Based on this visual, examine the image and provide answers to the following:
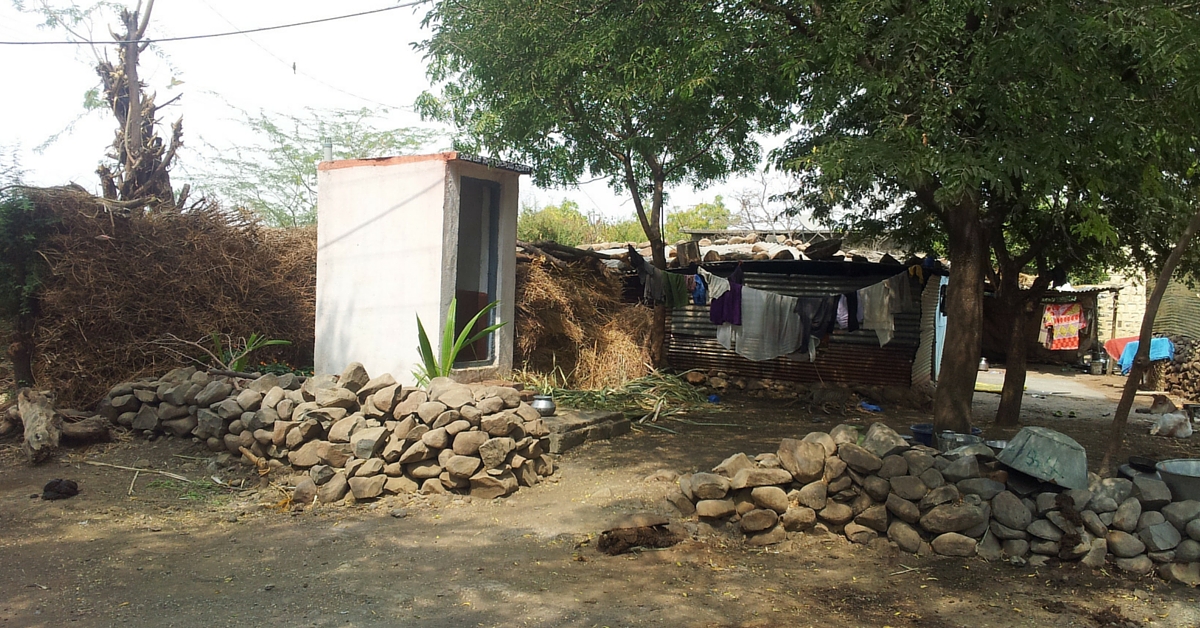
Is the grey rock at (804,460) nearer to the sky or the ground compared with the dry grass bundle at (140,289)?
nearer to the ground

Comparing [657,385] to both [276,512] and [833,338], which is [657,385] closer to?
[833,338]

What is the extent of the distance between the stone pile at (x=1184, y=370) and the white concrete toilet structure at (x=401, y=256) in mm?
13501

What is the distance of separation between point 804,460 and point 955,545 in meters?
1.08

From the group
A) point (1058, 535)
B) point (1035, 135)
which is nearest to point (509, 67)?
point (1035, 135)

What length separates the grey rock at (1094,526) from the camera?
5086 mm

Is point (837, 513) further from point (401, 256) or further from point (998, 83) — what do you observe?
point (401, 256)

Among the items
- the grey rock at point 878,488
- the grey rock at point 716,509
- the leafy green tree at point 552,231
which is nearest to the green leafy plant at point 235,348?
the leafy green tree at point 552,231

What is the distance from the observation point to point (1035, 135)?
5.91 meters

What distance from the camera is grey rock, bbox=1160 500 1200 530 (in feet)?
16.4

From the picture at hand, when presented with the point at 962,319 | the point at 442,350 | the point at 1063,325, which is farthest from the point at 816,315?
the point at 1063,325

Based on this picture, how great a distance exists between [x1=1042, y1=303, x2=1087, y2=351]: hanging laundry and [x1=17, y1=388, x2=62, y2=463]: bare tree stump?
21.7 m

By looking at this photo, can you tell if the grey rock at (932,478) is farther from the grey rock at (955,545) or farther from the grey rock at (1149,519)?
the grey rock at (1149,519)

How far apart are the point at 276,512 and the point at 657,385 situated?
584 centimetres

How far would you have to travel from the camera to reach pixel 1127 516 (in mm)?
5102
